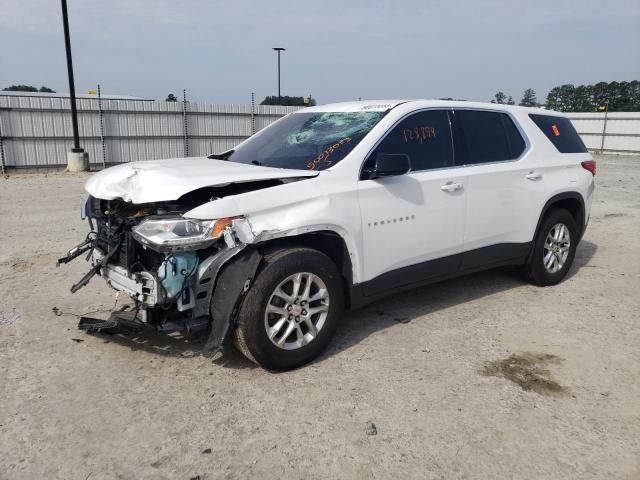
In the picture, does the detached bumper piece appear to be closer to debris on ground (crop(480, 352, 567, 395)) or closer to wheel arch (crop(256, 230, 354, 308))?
wheel arch (crop(256, 230, 354, 308))

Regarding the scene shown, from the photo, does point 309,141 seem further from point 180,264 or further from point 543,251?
point 543,251

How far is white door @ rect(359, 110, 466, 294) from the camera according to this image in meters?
4.03

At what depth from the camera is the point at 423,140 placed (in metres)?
4.45

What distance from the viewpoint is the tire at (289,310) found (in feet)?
11.3

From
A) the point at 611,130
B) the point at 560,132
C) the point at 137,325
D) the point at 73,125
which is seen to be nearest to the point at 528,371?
the point at 137,325

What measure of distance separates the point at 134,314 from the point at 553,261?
4176 millimetres

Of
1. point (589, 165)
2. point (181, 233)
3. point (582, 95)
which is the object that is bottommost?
point (181, 233)

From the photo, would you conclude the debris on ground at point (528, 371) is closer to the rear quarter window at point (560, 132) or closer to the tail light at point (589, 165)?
the rear quarter window at point (560, 132)

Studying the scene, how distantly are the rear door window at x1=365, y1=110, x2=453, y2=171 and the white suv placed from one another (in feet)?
0.04

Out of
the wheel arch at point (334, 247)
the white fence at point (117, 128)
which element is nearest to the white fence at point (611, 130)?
the white fence at point (117, 128)

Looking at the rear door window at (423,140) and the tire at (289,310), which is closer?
the tire at (289,310)

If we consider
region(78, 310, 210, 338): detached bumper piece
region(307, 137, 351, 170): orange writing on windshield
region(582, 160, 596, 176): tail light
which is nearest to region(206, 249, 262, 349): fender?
region(78, 310, 210, 338): detached bumper piece

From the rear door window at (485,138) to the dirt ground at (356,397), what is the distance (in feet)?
4.53

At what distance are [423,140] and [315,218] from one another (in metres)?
1.37
